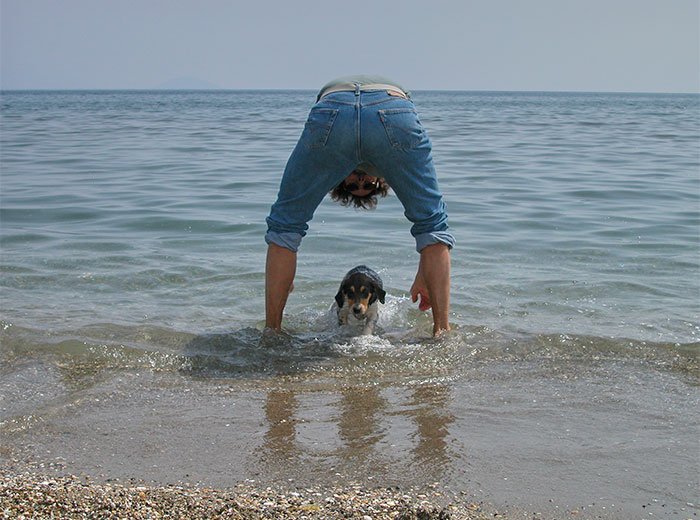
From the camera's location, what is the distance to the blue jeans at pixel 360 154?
4.71 metres

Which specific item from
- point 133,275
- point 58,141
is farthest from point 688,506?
point 58,141

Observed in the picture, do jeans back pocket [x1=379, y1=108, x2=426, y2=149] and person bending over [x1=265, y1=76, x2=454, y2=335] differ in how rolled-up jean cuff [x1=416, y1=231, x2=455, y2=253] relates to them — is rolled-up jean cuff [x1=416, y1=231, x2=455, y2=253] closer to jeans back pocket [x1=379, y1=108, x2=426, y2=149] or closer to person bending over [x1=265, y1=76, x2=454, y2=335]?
person bending over [x1=265, y1=76, x2=454, y2=335]

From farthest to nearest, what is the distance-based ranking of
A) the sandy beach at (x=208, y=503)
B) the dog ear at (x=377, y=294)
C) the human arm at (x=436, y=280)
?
the dog ear at (x=377, y=294) < the human arm at (x=436, y=280) < the sandy beach at (x=208, y=503)

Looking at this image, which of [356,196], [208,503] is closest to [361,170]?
[356,196]

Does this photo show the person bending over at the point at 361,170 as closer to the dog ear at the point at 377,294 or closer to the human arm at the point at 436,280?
the human arm at the point at 436,280

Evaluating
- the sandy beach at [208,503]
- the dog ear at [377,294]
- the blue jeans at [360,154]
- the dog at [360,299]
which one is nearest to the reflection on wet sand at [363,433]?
the sandy beach at [208,503]

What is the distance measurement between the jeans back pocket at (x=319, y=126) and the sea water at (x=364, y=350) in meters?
1.41

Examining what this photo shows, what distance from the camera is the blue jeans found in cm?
471

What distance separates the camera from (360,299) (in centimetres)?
621

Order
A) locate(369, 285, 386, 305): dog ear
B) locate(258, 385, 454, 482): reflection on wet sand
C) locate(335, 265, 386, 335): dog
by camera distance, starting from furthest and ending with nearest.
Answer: locate(369, 285, 386, 305): dog ear
locate(335, 265, 386, 335): dog
locate(258, 385, 454, 482): reflection on wet sand

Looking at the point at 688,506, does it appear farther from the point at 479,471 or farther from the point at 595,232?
the point at 595,232

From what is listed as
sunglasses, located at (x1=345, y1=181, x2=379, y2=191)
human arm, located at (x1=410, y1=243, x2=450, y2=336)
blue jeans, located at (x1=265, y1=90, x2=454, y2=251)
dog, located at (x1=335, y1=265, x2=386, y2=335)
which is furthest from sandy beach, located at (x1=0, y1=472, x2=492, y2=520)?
dog, located at (x1=335, y1=265, x2=386, y2=335)

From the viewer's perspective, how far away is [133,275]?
7480mm

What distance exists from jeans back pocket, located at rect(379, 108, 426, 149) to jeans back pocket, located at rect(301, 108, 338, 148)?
30 centimetres
